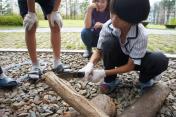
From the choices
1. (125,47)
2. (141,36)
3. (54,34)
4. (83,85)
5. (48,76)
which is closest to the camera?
(48,76)

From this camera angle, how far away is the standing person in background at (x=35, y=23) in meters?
2.82

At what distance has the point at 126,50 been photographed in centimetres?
237

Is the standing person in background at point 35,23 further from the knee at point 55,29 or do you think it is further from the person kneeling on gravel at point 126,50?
the person kneeling on gravel at point 126,50

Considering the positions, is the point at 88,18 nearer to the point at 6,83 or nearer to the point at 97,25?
the point at 97,25

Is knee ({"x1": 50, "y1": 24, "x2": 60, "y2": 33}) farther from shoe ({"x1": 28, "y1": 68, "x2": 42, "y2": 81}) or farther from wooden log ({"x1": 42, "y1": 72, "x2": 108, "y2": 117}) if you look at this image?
wooden log ({"x1": 42, "y1": 72, "x2": 108, "y2": 117})

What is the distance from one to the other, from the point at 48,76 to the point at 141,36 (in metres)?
0.79

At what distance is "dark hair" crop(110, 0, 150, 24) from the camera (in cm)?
196

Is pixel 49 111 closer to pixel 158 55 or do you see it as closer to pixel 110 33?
pixel 110 33

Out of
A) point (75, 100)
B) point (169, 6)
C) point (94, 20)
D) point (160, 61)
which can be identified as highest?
point (169, 6)

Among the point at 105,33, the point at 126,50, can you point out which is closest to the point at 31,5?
the point at 105,33

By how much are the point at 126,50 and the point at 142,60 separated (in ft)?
0.53

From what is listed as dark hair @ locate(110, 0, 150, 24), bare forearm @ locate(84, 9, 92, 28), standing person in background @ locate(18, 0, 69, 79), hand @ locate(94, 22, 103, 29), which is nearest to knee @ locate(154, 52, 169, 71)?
dark hair @ locate(110, 0, 150, 24)

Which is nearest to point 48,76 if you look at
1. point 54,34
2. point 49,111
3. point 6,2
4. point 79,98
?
point 79,98

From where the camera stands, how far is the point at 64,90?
1867 millimetres
